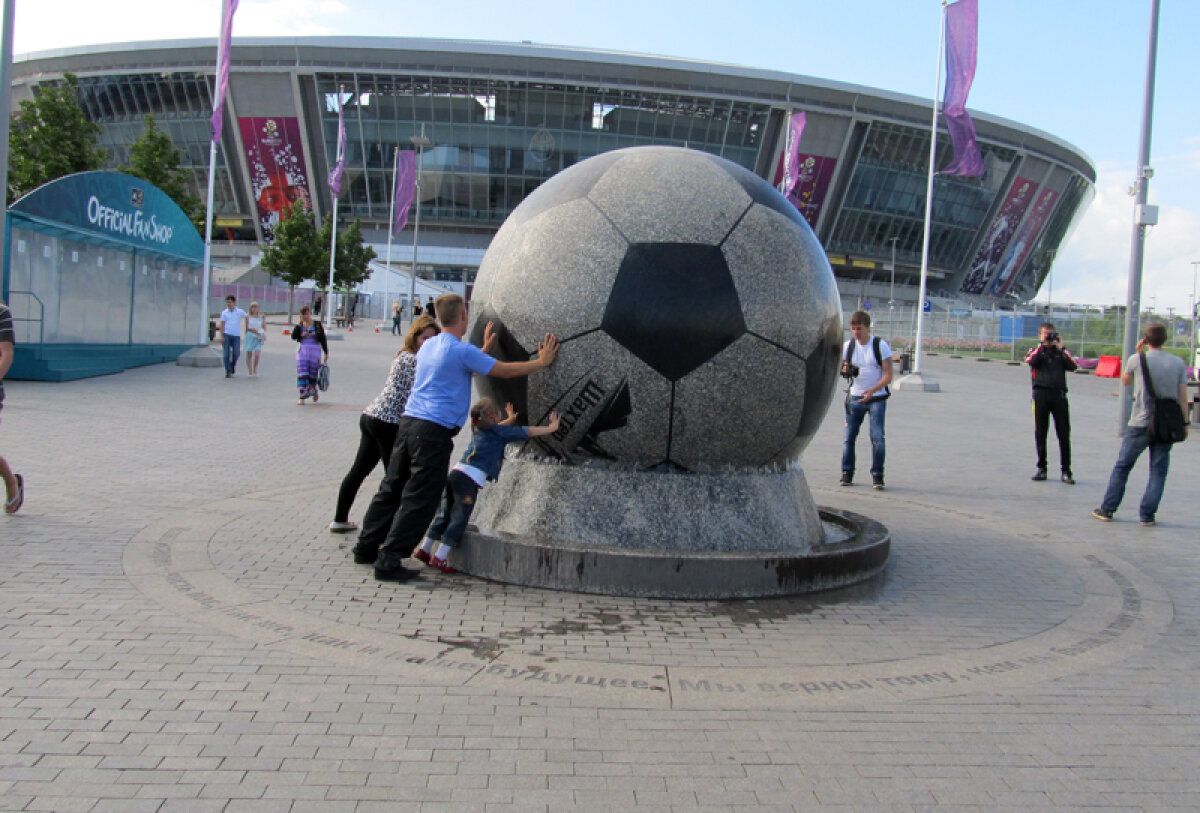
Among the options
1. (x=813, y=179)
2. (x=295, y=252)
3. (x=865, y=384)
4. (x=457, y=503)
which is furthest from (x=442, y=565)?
(x=813, y=179)

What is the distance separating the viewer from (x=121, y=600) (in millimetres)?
5004

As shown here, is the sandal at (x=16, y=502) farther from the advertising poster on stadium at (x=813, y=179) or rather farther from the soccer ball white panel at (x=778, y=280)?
the advertising poster on stadium at (x=813, y=179)

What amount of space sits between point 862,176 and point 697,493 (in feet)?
242

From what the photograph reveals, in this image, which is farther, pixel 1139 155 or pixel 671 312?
pixel 1139 155

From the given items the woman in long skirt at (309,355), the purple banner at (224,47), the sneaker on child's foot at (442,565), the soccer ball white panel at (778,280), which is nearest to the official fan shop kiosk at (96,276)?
the purple banner at (224,47)

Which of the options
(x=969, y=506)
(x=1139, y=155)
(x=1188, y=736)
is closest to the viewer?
(x=1188, y=736)

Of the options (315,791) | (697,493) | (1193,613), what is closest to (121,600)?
(315,791)

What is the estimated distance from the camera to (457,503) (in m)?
5.70

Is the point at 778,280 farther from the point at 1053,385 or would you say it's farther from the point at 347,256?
the point at 347,256

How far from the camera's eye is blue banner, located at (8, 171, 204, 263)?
1808 centimetres

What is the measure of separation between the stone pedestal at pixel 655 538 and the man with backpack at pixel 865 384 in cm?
399

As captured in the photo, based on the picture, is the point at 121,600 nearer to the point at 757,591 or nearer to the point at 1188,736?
the point at 757,591

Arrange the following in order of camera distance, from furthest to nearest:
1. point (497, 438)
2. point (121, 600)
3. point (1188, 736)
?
point (497, 438)
point (121, 600)
point (1188, 736)

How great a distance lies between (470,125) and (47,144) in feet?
139
